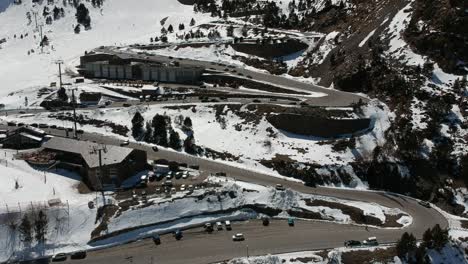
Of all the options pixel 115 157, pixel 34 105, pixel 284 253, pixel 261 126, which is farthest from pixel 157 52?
pixel 284 253

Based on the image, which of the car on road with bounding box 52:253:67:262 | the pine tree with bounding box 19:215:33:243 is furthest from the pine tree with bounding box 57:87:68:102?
the car on road with bounding box 52:253:67:262

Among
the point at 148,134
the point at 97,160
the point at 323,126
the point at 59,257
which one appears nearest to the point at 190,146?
the point at 148,134

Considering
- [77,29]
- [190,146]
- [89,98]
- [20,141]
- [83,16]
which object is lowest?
[20,141]

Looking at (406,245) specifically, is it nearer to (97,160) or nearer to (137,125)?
(97,160)

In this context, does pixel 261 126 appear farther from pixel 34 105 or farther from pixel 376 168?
pixel 34 105

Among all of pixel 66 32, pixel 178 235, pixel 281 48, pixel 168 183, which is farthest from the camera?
pixel 66 32

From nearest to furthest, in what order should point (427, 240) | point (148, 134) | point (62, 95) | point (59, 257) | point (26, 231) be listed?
point (59, 257)
point (427, 240)
point (26, 231)
point (148, 134)
point (62, 95)

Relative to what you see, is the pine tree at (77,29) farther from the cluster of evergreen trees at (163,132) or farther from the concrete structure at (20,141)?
the concrete structure at (20,141)
